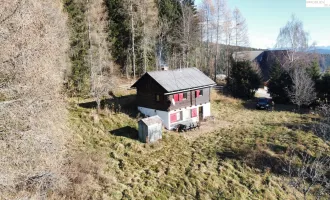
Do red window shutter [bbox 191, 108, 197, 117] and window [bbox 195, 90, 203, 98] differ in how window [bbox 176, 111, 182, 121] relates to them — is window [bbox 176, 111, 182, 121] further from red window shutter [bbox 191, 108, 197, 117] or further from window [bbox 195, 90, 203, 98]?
window [bbox 195, 90, 203, 98]

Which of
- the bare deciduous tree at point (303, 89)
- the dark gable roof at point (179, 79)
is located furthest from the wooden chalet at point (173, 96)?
the bare deciduous tree at point (303, 89)

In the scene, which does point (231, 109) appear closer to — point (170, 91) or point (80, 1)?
point (170, 91)

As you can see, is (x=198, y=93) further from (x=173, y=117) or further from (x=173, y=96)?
(x=173, y=117)

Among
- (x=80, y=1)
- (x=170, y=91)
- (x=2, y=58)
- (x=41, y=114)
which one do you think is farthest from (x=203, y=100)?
(x=2, y=58)

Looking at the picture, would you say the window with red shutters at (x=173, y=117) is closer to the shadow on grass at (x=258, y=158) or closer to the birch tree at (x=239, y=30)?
the shadow on grass at (x=258, y=158)

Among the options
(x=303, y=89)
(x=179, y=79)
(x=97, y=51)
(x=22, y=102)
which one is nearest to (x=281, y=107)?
(x=303, y=89)

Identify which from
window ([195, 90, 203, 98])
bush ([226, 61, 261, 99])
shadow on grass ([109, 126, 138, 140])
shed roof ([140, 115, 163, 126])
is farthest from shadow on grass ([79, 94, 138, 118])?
bush ([226, 61, 261, 99])
